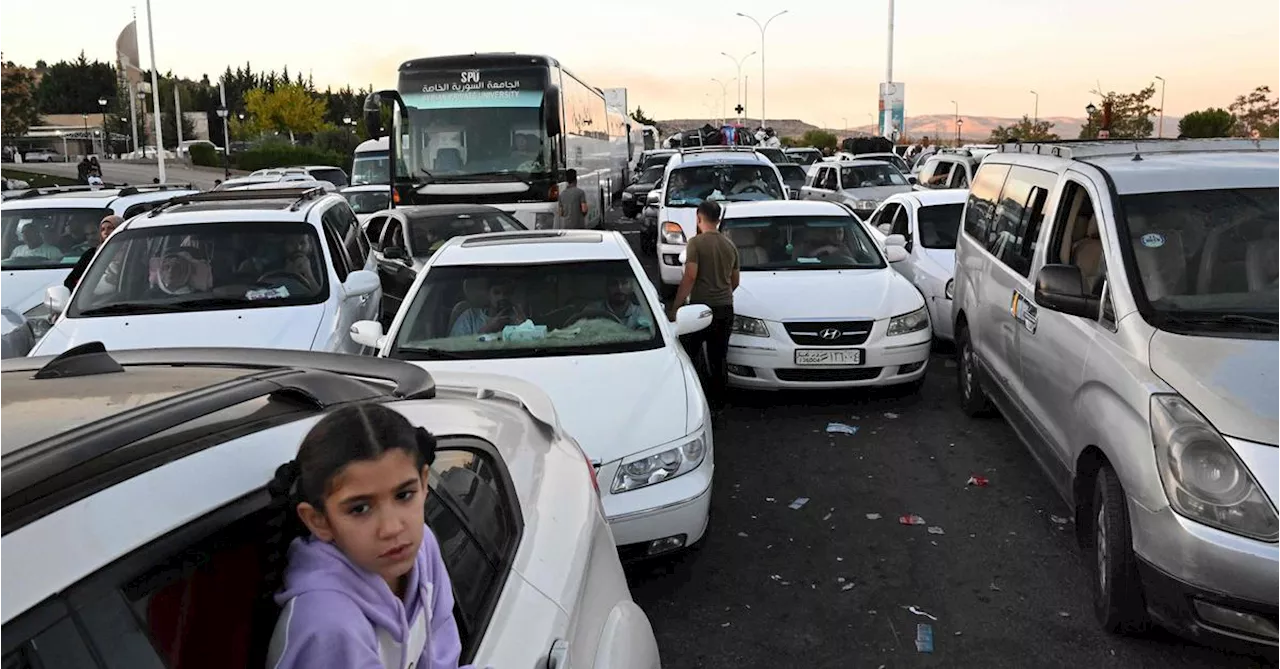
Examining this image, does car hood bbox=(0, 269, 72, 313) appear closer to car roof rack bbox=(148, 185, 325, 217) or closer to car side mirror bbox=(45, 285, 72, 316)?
car roof rack bbox=(148, 185, 325, 217)

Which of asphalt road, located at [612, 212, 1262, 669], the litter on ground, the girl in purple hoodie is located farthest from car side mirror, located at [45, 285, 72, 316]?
the girl in purple hoodie

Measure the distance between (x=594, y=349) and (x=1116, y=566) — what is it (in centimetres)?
292

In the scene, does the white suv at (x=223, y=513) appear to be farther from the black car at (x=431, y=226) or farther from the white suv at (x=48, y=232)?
the black car at (x=431, y=226)

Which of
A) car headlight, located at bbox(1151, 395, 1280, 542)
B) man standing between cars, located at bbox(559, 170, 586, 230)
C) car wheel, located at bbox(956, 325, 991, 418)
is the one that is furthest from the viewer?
man standing between cars, located at bbox(559, 170, 586, 230)

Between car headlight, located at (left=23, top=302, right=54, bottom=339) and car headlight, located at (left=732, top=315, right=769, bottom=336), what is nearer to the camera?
car headlight, located at (left=732, top=315, right=769, bottom=336)

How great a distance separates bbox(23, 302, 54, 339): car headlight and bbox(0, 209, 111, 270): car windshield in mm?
1290

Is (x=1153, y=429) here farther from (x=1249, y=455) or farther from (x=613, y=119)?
(x=613, y=119)

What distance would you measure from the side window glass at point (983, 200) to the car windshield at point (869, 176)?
12536mm

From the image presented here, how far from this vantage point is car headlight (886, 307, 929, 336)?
8383mm

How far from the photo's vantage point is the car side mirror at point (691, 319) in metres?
6.84

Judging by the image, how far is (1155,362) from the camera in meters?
4.22

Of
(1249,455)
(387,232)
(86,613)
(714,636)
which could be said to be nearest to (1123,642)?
(1249,455)

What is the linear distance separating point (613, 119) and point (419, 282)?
29.8 meters

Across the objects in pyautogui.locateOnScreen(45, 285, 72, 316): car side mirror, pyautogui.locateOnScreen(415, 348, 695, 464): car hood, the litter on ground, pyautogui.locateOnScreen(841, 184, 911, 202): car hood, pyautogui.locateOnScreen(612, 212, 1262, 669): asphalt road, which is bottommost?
pyautogui.locateOnScreen(612, 212, 1262, 669): asphalt road
